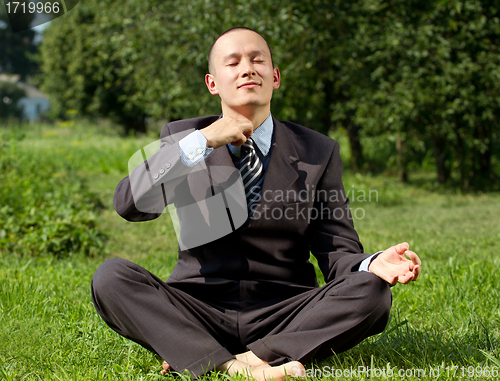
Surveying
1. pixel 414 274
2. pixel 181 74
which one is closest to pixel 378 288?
pixel 414 274

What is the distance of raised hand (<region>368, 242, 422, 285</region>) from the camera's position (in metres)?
1.93

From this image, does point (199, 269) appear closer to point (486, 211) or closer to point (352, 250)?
point (352, 250)

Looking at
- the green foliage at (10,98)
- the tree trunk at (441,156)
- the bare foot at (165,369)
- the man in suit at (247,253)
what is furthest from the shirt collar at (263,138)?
the green foliage at (10,98)

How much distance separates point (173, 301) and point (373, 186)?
901 centimetres

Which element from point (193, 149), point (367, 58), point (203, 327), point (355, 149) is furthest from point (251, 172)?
point (355, 149)

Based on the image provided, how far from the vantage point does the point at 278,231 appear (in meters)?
2.36

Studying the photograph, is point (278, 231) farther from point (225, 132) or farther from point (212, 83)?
point (212, 83)

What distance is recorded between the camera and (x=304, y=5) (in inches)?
338

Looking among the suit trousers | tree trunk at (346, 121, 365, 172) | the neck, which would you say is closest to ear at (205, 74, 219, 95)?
the neck

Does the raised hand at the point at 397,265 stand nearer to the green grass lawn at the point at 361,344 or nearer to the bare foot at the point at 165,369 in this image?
the green grass lawn at the point at 361,344

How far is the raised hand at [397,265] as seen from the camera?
193 centimetres

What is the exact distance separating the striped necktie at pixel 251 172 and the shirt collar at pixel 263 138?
30 mm

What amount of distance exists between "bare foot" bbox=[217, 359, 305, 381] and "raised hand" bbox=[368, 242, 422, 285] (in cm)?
52

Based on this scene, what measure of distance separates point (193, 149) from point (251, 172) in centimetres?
40
